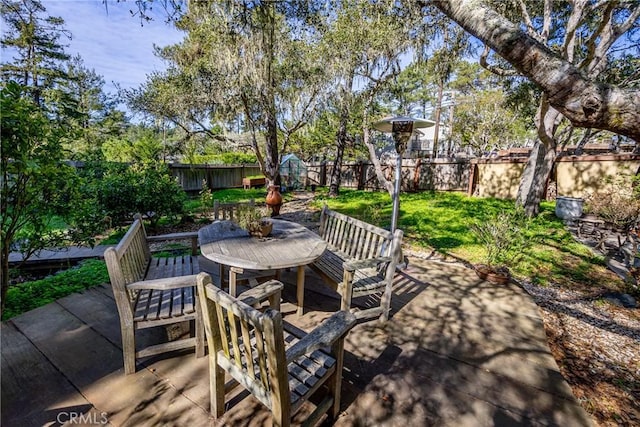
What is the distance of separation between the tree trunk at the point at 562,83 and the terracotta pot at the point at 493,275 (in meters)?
2.87

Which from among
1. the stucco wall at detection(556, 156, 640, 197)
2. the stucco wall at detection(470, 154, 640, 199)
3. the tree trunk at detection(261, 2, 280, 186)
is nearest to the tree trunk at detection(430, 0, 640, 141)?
the tree trunk at detection(261, 2, 280, 186)

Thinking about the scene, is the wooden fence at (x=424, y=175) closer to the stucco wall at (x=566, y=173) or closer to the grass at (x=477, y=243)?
the stucco wall at (x=566, y=173)

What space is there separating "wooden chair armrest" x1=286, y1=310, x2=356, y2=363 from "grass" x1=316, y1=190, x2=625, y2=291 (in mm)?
3528

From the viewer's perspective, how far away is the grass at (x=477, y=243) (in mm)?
3996

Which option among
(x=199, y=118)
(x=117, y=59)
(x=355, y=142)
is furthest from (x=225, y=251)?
(x=355, y=142)

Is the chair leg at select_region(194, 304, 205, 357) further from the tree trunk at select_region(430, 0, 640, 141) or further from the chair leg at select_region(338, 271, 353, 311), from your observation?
the tree trunk at select_region(430, 0, 640, 141)

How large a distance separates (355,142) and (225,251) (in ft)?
40.2

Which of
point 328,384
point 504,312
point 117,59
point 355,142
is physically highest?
point 117,59

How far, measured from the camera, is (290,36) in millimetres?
6875

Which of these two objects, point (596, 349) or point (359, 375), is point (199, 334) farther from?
point (596, 349)

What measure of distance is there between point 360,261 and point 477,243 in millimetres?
3807

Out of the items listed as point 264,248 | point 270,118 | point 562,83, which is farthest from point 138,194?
point 562,83

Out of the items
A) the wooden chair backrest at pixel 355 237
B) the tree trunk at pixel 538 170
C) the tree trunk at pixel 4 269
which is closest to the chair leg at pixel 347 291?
the wooden chair backrest at pixel 355 237

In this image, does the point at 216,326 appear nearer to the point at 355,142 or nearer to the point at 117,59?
the point at 117,59
